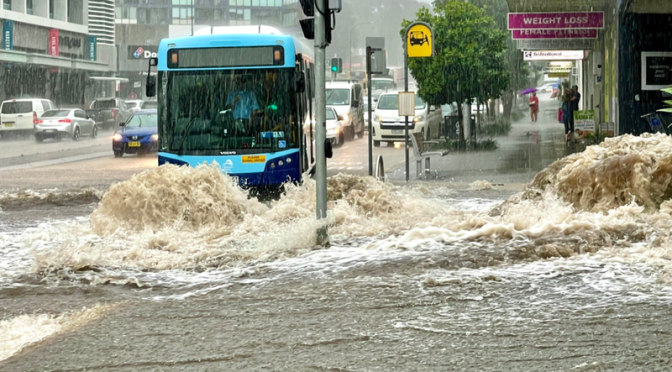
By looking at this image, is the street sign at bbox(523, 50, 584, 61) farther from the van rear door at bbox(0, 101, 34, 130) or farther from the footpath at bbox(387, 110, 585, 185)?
the van rear door at bbox(0, 101, 34, 130)

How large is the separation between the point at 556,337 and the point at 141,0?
382 ft

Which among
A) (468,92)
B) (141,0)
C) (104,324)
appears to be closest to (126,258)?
(104,324)

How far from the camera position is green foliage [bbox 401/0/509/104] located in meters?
31.2

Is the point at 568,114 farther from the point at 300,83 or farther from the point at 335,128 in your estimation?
the point at 300,83

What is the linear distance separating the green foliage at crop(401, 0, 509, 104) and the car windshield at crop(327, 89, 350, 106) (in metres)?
7.62

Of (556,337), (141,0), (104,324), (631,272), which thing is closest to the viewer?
(556,337)

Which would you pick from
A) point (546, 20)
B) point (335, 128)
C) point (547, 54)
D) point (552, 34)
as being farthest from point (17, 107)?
point (546, 20)

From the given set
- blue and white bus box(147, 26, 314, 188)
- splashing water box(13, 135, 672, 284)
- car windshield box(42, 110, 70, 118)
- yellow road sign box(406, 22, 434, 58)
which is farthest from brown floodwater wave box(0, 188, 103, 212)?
car windshield box(42, 110, 70, 118)

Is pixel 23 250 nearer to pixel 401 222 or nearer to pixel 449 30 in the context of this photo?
pixel 401 222

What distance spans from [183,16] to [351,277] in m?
114

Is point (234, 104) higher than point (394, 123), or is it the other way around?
point (234, 104)

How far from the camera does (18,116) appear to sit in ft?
149

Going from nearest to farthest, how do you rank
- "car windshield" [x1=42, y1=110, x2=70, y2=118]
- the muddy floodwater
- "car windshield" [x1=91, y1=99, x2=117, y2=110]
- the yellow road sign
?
the muddy floodwater
the yellow road sign
"car windshield" [x1=42, y1=110, x2=70, y2=118]
"car windshield" [x1=91, y1=99, x2=117, y2=110]

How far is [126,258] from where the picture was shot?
10.3 m
